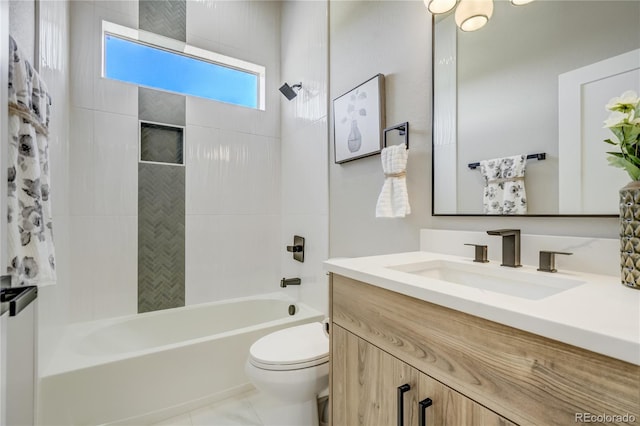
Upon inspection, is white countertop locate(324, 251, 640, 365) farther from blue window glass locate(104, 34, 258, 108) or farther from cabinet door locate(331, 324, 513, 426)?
blue window glass locate(104, 34, 258, 108)

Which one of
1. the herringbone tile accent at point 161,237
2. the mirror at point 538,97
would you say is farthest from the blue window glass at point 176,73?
the mirror at point 538,97

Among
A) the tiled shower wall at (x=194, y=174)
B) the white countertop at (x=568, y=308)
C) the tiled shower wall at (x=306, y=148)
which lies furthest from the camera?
the tiled shower wall at (x=306, y=148)

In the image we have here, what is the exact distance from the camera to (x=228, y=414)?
163 centimetres

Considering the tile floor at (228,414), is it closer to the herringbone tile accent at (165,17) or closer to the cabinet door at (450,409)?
the cabinet door at (450,409)

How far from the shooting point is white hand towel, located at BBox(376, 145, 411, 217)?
4.48 ft

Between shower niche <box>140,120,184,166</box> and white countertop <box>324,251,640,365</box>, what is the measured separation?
206 cm

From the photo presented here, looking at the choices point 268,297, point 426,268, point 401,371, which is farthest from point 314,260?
point 401,371

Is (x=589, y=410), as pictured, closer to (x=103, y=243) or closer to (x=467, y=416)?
(x=467, y=416)

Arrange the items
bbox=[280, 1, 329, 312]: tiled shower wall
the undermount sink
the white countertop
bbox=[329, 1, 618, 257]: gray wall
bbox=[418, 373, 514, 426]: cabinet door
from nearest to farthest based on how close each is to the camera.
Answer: the white countertop → bbox=[418, 373, 514, 426]: cabinet door → the undermount sink → bbox=[329, 1, 618, 257]: gray wall → bbox=[280, 1, 329, 312]: tiled shower wall

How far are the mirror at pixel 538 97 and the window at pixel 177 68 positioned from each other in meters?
1.88

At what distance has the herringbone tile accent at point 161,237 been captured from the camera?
2.16m

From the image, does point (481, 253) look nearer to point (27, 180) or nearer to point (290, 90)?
point (27, 180)

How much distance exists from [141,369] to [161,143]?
1.60 m

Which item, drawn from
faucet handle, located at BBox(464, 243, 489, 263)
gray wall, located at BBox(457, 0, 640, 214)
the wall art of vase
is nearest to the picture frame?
the wall art of vase
